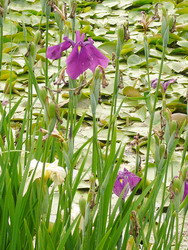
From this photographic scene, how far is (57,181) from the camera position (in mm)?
996

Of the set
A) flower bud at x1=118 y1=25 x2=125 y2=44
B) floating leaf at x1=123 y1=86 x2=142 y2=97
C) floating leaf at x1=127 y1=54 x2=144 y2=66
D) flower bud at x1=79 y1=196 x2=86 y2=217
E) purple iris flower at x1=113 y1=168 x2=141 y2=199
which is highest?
flower bud at x1=118 y1=25 x2=125 y2=44

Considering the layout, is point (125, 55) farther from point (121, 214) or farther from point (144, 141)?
point (121, 214)

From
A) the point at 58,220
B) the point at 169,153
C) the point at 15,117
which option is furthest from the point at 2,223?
the point at 15,117

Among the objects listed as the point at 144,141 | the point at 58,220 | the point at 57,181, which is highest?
the point at 57,181

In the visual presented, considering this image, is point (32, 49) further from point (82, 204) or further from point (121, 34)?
point (82, 204)

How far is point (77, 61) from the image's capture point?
107cm

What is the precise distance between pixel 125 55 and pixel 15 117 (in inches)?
35.6

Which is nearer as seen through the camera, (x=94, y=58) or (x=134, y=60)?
(x=94, y=58)

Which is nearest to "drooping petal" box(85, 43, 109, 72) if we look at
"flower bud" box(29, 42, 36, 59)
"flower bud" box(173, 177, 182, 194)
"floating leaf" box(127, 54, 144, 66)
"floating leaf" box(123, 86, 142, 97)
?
"flower bud" box(29, 42, 36, 59)

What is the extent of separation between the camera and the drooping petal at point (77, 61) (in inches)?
41.2

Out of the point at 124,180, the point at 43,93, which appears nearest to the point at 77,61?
the point at 43,93

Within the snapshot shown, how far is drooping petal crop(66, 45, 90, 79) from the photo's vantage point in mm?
1046

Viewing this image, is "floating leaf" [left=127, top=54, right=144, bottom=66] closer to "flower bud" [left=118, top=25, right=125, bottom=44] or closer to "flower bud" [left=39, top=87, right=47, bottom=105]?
"flower bud" [left=118, top=25, right=125, bottom=44]

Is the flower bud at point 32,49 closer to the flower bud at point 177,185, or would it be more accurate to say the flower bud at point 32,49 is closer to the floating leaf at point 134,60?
the flower bud at point 177,185
